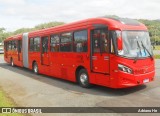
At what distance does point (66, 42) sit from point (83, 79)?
231 cm

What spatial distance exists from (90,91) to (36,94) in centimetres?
216

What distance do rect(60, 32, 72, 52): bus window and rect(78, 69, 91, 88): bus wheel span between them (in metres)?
1.40

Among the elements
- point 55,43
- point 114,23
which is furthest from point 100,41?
point 55,43

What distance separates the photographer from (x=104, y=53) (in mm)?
10555

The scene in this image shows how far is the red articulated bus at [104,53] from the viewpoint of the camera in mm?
10102

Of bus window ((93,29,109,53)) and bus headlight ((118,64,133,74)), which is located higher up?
bus window ((93,29,109,53))

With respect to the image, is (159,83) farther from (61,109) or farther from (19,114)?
(19,114)

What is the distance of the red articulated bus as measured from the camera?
10102 mm

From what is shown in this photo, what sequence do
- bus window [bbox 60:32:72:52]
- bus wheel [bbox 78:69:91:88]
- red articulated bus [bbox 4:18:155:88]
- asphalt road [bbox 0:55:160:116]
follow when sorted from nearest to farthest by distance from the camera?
asphalt road [bbox 0:55:160:116] → red articulated bus [bbox 4:18:155:88] → bus wheel [bbox 78:69:91:88] → bus window [bbox 60:32:72:52]

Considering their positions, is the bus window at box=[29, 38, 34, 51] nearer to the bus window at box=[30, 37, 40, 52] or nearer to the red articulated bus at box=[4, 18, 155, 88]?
the bus window at box=[30, 37, 40, 52]

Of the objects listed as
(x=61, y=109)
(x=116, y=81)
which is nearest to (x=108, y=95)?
(x=116, y=81)

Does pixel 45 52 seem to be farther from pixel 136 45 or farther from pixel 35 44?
pixel 136 45

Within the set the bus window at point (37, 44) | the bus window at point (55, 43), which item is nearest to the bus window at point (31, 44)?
the bus window at point (37, 44)

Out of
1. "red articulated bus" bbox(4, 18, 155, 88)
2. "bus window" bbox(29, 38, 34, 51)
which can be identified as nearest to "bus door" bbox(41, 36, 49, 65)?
"red articulated bus" bbox(4, 18, 155, 88)
